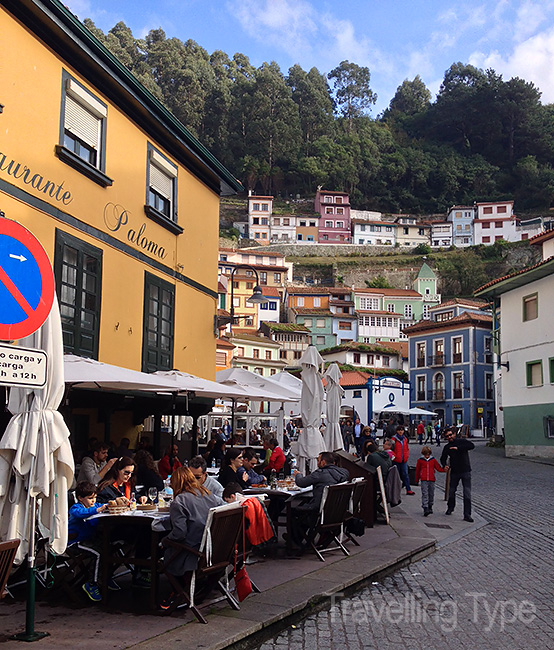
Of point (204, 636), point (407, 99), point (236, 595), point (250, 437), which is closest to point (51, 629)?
point (204, 636)

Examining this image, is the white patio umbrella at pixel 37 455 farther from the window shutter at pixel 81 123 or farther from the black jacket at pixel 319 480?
the window shutter at pixel 81 123

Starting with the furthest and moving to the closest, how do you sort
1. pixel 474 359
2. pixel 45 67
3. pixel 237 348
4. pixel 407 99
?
pixel 407 99
pixel 237 348
pixel 474 359
pixel 45 67

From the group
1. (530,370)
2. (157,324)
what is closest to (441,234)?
(530,370)

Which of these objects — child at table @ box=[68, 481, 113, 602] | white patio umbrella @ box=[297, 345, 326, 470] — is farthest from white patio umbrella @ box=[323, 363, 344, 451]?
child at table @ box=[68, 481, 113, 602]

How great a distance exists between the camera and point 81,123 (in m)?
11.9

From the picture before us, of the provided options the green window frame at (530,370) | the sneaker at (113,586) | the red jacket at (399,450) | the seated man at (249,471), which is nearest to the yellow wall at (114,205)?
the seated man at (249,471)

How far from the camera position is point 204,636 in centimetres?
522

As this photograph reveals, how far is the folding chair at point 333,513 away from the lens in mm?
8055

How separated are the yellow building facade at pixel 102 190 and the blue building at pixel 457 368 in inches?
1855

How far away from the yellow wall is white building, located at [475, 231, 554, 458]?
16818mm

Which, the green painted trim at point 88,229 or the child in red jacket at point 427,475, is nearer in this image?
the green painted trim at point 88,229

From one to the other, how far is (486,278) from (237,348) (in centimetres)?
4434

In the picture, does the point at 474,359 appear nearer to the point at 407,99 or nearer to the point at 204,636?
the point at 204,636

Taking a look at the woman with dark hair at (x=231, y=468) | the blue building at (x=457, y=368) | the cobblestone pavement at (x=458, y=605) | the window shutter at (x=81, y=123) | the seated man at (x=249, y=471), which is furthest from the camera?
the blue building at (x=457, y=368)
